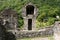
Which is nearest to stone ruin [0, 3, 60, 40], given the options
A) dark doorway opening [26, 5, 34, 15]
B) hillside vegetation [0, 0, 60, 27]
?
dark doorway opening [26, 5, 34, 15]

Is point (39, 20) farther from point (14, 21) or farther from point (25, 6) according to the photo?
point (14, 21)

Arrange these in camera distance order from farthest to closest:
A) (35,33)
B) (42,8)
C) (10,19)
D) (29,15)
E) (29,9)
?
(29,9) → (42,8) → (29,15) → (10,19) → (35,33)

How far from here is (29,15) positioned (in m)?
26.6

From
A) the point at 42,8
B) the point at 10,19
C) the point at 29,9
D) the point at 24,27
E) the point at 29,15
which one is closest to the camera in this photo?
the point at 10,19

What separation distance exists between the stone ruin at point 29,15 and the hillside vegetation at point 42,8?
1.26ft

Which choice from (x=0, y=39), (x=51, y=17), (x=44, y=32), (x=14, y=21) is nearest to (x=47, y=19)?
(x=51, y=17)

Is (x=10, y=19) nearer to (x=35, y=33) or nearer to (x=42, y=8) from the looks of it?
(x=35, y=33)

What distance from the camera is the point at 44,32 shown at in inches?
655

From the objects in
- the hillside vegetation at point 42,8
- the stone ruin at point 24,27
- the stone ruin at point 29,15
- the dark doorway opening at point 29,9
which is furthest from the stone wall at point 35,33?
the dark doorway opening at point 29,9

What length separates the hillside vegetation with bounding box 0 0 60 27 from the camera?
85.6 feet

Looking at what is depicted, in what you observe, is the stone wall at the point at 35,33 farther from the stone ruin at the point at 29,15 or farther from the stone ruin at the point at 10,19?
the stone ruin at the point at 29,15

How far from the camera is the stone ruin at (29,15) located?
84.9 ft

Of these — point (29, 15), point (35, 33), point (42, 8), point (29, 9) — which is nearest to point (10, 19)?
point (35, 33)

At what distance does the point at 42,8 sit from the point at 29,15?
200 centimetres
